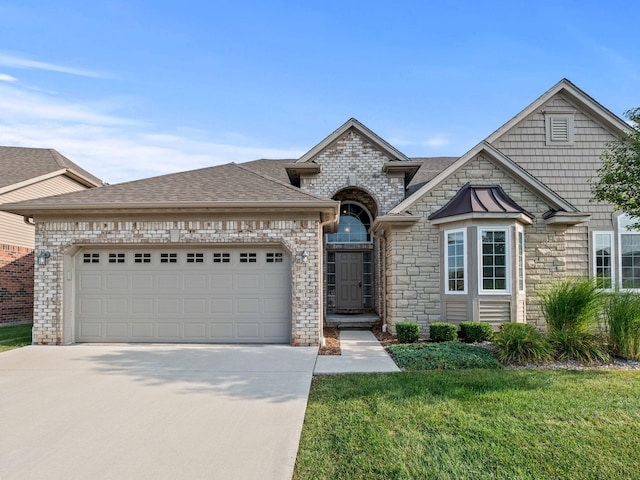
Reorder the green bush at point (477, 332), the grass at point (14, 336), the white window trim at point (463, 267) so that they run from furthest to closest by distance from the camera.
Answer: the white window trim at point (463, 267) < the grass at point (14, 336) < the green bush at point (477, 332)

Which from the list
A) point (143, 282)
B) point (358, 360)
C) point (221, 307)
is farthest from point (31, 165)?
point (358, 360)

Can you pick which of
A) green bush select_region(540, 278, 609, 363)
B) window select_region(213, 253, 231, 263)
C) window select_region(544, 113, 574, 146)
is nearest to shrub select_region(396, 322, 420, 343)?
green bush select_region(540, 278, 609, 363)

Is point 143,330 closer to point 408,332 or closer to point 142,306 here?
point 142,306

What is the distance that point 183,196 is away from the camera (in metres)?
10.0

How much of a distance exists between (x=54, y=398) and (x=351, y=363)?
483cm

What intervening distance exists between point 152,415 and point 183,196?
19.5 ft

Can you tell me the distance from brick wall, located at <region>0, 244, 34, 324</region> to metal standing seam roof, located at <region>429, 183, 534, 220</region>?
14.5 m

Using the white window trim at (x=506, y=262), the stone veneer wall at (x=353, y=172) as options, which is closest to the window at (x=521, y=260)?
the white window trim at (x=506, y=262)

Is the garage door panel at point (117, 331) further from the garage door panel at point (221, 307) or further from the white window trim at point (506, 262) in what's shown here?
the white window trim at point (506, 262)

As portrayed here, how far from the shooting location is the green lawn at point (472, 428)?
12.1 ft

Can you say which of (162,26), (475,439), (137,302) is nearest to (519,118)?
(162,26)

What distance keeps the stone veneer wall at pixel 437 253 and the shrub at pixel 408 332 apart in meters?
0.98

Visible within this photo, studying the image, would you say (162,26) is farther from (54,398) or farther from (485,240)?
(485,240)

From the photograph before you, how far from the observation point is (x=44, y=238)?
33.6 ft
